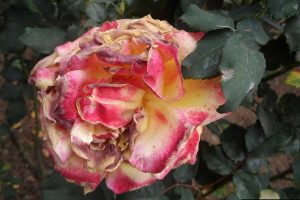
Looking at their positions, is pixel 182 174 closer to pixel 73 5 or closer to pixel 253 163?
pixel 253 163

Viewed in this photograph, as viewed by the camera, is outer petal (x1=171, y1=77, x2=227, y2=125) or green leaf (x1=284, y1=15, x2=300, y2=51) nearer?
outer petal (x1=171, y1=77, x2=227, y2=125)

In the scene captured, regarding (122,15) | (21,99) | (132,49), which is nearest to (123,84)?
(132,49)

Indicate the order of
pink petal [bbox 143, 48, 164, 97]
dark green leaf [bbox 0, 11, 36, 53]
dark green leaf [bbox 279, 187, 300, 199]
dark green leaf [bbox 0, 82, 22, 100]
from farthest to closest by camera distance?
dark green leaf [bbox 0, 82, 22, 100], dark green leaf [bbox 279, 187, 300, 199], dark green leaf [bbox 0, 11, 36, 53], pink petal [bbox 143, 48, 164, 97]

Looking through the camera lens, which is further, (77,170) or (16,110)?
(16,110)

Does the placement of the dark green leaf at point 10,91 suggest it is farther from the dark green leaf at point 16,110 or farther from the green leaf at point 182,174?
the green leaf at point 182,174

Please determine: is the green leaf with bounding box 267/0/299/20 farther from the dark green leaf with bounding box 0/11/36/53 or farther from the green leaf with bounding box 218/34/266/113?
the dark green leaf with bounding box 0/11/36/53

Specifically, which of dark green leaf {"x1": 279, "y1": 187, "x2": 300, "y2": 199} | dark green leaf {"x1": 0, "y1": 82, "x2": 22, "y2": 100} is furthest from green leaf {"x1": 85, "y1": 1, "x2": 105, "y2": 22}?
dark green leaf {"x1": 279, "y1": 187, "x2": 300, "y2": 199}

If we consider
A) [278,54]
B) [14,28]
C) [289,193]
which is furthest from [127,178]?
[289,193]
